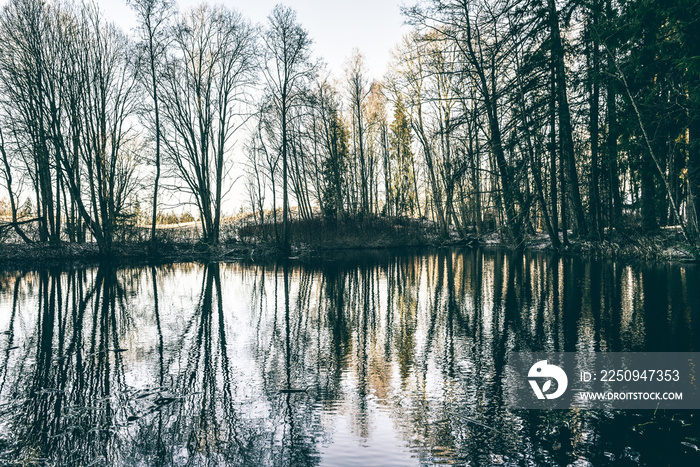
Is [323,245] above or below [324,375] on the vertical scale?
above

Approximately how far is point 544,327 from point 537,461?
4264 mm

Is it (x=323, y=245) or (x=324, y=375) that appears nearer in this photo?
(x=324, y=375)

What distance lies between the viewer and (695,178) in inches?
532

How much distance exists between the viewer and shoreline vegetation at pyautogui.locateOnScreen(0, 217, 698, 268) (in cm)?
1742

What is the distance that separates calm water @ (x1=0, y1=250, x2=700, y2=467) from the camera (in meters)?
3.32

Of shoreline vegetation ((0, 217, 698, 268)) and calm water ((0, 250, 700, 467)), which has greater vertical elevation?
shoreline vegetation ((0, 217, 698, 268))

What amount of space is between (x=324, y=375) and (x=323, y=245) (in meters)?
26.3

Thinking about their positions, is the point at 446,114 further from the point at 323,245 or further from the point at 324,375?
the point at 324,375

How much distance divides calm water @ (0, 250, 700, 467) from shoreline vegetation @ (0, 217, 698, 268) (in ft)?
21.3

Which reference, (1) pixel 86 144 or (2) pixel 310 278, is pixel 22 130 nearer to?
(1) pixel 86 144

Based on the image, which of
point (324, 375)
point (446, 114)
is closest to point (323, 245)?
point (446, 114)

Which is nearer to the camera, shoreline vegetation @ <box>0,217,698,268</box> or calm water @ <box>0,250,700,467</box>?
calm water @ <box>0,250,700,467</box>

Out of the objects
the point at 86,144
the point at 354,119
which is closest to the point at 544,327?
the point at 86,144

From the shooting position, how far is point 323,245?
103 feet
